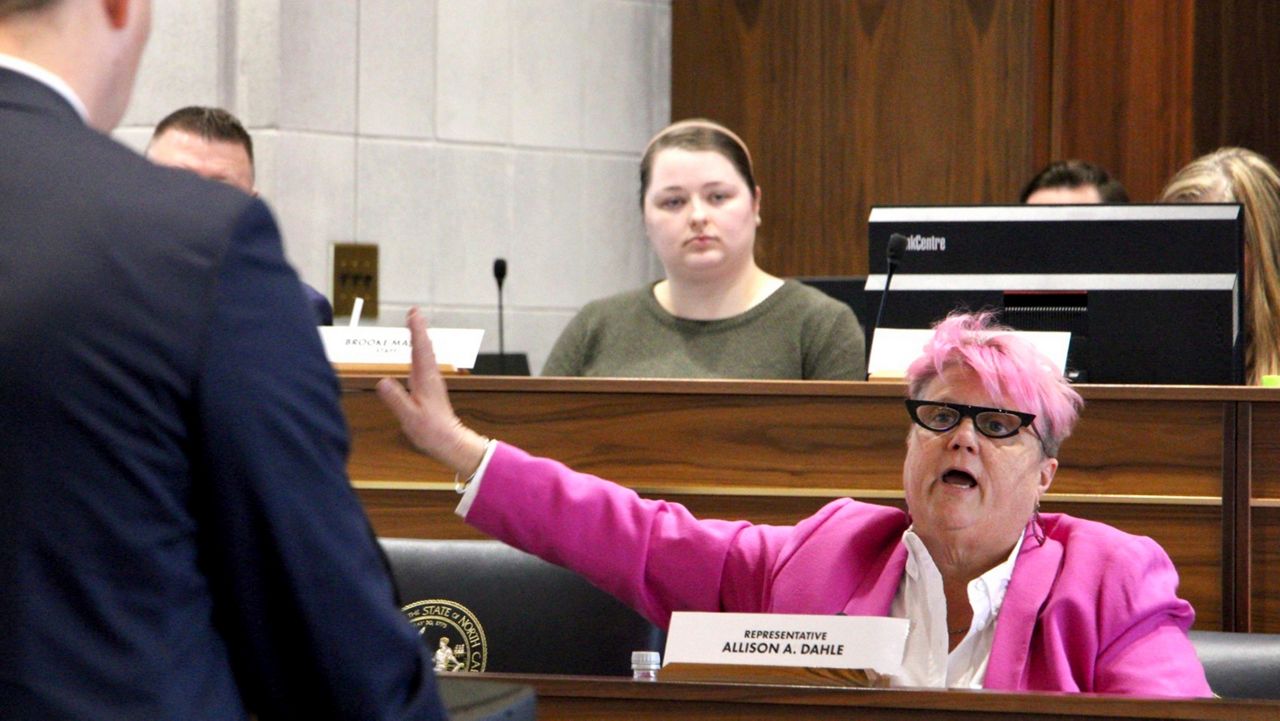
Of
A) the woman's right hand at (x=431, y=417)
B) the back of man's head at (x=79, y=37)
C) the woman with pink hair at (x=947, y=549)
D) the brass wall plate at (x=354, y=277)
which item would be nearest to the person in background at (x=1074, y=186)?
the brass wall plate at (x=354, y=277)

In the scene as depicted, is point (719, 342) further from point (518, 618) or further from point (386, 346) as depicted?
point (518, 618)

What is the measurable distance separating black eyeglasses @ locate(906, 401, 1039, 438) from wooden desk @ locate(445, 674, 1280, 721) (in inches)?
23.4

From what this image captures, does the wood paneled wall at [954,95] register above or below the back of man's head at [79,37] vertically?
above

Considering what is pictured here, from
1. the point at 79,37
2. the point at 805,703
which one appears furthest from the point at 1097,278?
the point at 79,37

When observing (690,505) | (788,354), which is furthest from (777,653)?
(788,354)

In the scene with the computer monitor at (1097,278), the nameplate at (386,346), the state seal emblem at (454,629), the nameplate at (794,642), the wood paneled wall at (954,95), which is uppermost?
the wood paneled wall at (954,95)

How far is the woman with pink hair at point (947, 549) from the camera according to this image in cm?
222

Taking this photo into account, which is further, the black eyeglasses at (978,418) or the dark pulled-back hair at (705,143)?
the dark pulled-back hair at (705,143)

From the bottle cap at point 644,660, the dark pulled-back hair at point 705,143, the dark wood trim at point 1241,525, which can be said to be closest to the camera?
the bottle cap at point 644,660

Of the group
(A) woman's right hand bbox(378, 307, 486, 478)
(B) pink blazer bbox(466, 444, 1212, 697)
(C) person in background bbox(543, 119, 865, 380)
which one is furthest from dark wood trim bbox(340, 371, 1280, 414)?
(C) person in background bbox(543, 119, 865, 380)

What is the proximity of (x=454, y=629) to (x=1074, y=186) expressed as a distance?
233 centimetres

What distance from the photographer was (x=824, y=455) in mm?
2842

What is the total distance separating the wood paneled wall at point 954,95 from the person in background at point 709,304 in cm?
148

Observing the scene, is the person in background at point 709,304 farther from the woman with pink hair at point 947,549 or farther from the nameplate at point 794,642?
the nameplate at point 794,642
